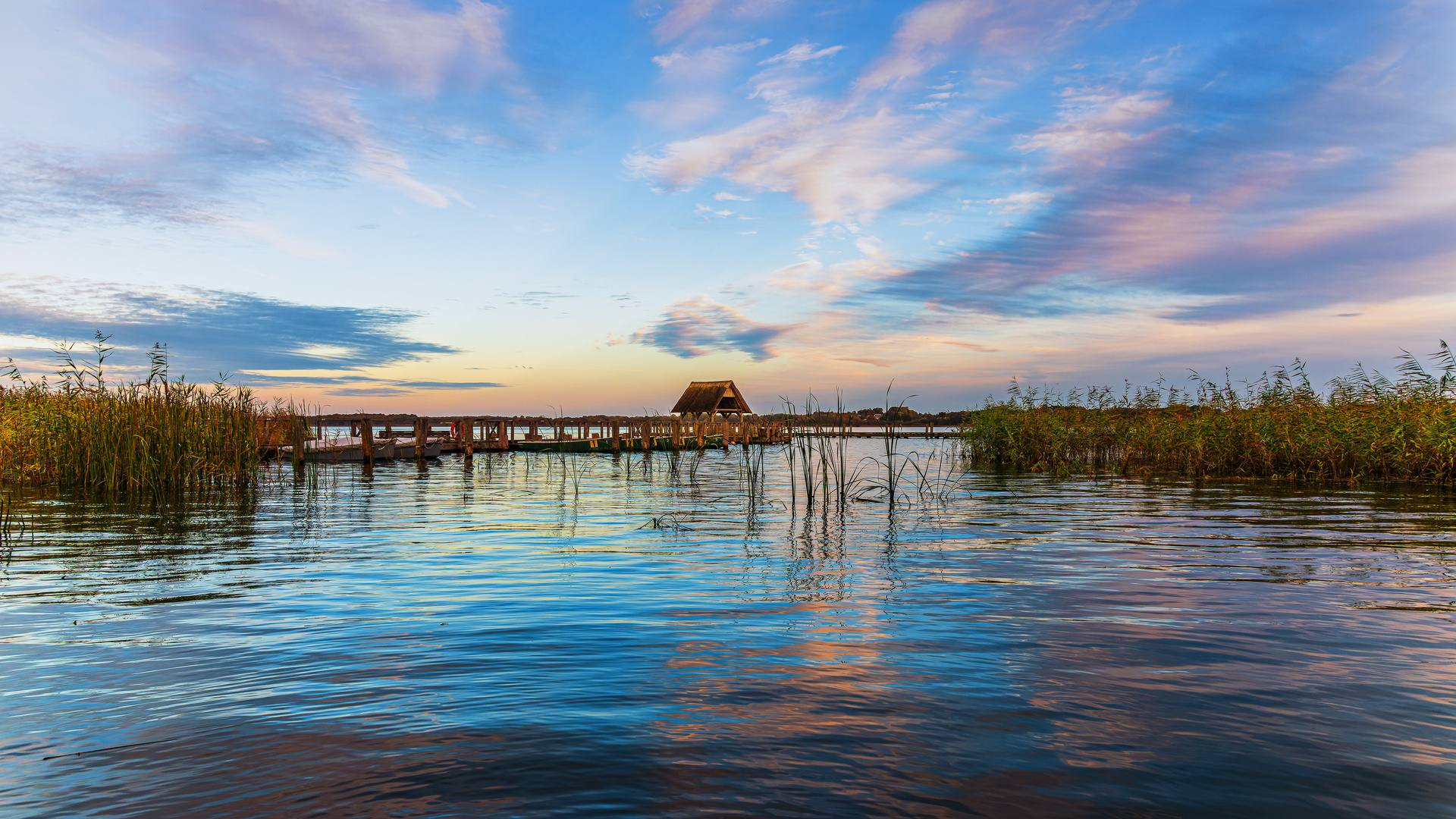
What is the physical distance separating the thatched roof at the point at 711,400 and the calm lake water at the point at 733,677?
151 feet

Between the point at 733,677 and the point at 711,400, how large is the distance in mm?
51895

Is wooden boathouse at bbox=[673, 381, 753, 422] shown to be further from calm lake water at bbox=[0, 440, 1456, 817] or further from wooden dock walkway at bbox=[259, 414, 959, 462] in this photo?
calm lake water at bbox=[0, 440, 1456, 817]

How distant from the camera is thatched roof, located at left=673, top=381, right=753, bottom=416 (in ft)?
183

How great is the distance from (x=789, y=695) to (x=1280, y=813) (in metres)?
2.06

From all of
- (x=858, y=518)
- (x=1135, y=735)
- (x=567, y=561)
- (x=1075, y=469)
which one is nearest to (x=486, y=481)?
(x=858, y=518)

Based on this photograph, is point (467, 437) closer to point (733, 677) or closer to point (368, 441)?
point (368, 441)

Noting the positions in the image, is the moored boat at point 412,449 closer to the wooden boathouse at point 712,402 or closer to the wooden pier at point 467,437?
the wooden pier at point 467,437

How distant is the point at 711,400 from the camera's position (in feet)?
184

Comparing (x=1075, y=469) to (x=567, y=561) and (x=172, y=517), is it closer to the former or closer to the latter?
(x=567, y=561)

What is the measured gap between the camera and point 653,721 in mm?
3672

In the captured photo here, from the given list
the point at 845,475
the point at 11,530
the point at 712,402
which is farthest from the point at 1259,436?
the point at 712,402

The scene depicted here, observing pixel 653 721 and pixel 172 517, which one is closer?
pixel 653 721

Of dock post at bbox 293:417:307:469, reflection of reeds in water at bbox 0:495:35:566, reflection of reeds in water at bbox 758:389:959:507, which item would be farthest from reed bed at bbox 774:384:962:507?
dock post at bbox 293:417:307:469

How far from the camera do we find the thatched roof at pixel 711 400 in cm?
5588
